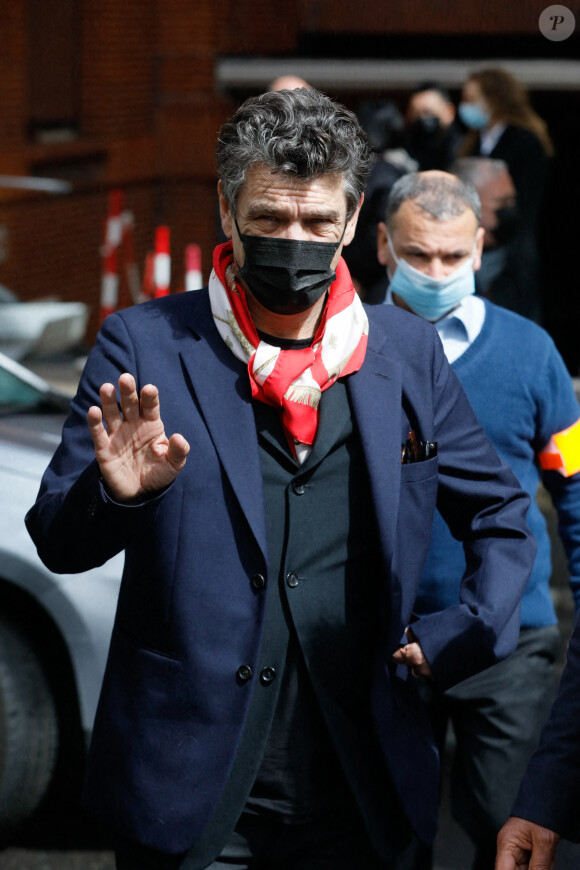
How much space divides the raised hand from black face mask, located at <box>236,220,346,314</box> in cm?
32

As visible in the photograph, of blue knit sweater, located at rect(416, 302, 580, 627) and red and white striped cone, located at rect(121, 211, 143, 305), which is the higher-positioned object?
blue knit sweater, located at rect(416, 302, 580, 627)

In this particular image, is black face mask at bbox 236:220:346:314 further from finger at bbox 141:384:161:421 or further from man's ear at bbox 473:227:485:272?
man's ear at bbox 473:227:485:272

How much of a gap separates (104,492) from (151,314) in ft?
1.32

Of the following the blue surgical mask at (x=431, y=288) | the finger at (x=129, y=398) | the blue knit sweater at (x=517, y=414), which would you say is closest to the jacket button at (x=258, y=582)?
the finger at (x=129, y=398)

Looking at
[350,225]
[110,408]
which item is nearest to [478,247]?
[350,225]

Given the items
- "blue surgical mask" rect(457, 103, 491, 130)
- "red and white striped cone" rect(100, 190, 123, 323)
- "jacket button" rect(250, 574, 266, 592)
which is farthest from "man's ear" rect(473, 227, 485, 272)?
"red and white striped cone" rect(100, 190, 123, 323)

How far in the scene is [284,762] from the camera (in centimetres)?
228

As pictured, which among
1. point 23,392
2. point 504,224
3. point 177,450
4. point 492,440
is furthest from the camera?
point 504,224

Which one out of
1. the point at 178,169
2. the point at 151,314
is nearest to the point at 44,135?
the point at 178,169

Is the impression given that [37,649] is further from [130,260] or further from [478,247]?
[130,260]

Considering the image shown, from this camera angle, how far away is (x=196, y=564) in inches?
85.7

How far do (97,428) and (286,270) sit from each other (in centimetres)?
44

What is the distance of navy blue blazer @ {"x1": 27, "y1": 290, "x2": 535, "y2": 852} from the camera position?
7.13 feet

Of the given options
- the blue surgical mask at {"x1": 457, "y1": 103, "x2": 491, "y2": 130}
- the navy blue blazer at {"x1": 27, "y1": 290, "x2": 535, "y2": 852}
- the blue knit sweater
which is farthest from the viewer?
the blue surgical mask at {"x1": 457, "y1": 103, "x2": 491, "y2": 130}
